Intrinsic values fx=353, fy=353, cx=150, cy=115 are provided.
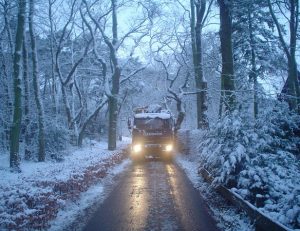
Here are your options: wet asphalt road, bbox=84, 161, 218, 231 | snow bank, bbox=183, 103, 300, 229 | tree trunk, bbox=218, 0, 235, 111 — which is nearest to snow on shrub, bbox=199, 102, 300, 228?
snow bank, bbox=183, 103, 300, 229

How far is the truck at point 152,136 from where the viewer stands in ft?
77.9

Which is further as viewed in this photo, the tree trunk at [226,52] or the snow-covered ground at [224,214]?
the tree trunk at [226,52]

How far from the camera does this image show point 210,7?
25.8m

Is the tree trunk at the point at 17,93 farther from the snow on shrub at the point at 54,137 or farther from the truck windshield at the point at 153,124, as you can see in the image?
the truck windshield at the point at 153,124

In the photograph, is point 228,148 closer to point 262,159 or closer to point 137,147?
point 262,159

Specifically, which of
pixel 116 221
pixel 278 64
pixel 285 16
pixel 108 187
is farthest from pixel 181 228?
pixel 278 64

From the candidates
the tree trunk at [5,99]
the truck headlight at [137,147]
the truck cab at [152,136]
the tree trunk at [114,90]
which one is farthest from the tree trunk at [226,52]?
the tree trunk at [5,99]

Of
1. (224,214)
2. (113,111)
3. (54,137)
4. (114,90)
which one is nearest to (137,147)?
(113,111)

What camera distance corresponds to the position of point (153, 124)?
79.6 feet

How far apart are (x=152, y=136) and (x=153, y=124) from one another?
93 centimetres

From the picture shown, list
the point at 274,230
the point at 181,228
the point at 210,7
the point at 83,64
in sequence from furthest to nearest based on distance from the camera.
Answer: the point at 83,64, the point at 210,7, the point at 181,228, the point at 274,230

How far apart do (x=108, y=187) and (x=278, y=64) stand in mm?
19280

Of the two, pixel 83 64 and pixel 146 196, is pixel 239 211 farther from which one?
pixel 83 64

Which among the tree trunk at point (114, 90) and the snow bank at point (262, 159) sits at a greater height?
the tree trunk at point (114, 90)
